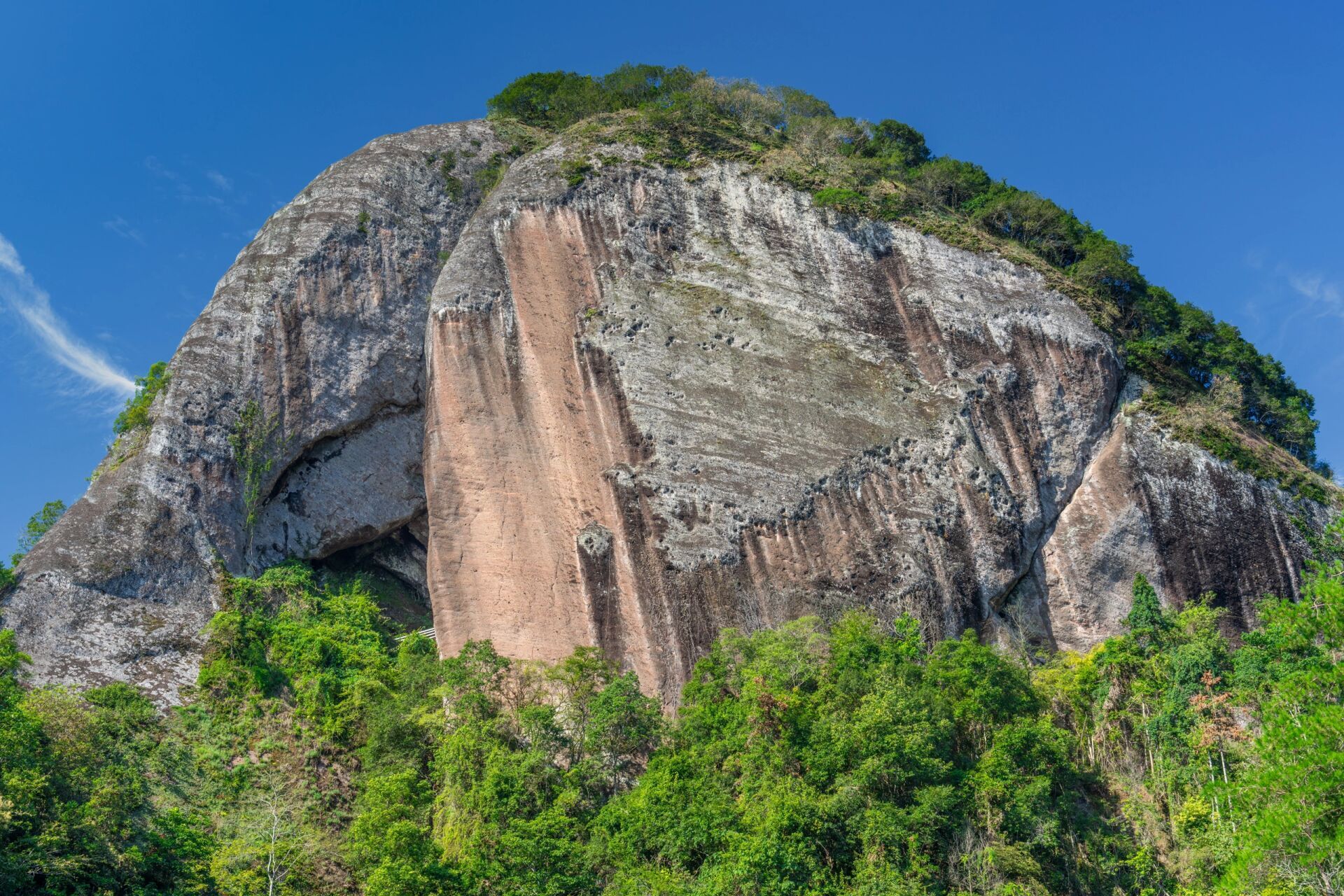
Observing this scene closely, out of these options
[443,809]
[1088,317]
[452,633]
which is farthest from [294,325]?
[1088,317]

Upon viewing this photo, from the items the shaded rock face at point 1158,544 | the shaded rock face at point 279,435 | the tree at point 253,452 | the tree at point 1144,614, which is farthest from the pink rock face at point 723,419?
the tree at point 253,452

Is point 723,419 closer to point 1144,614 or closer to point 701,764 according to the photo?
point 701,764

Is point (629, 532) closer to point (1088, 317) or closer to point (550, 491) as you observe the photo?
point (550, 491)

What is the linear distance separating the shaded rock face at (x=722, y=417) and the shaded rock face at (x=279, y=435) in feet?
8.07

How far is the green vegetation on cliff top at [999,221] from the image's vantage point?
99.7 ft

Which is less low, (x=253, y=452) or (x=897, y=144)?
(x=897, y=144)

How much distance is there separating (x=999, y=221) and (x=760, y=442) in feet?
41.7

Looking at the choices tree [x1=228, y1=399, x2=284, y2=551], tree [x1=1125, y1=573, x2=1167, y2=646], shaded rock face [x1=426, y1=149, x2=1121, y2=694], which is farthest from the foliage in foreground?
tree [x1=228, y1=399, x2=284, y2=551]

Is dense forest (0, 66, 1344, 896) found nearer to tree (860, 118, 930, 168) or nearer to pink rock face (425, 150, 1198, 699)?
pink rock face (425, 150, 1198, 699)

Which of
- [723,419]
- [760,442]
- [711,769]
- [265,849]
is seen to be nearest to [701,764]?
[711,769]

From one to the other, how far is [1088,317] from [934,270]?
3919mm

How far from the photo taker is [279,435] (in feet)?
91.0

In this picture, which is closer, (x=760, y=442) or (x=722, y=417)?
(x=760, y=442)

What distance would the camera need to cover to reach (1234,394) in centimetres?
3066
